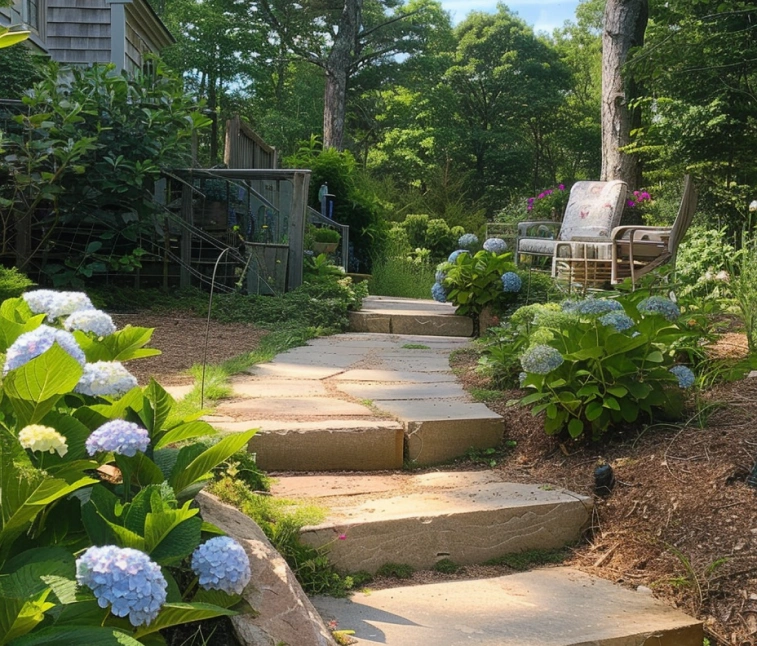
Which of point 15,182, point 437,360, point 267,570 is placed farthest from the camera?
point 15,182

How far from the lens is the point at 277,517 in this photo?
1842 mm

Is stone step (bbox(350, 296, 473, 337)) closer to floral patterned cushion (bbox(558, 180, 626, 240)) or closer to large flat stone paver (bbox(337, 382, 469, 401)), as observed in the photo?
large flat stone paver (bbox(337, 382, 469, 401))

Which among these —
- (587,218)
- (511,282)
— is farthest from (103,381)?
(587,218)

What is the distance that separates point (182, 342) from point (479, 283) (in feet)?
6.54

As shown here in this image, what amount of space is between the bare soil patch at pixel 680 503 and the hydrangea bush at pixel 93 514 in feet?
3.90

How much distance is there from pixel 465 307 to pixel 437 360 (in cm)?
122

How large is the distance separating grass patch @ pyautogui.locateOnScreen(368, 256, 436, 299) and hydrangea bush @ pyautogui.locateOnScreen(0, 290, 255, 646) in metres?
7.31

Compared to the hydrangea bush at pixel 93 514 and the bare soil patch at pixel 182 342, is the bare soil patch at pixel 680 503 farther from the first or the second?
the bare soil patch at pixel 182 342

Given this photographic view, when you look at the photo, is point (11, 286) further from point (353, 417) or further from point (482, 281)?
point (482, 281)

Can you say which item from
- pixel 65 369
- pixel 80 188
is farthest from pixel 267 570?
pixel 80 188

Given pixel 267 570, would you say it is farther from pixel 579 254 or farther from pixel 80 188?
pixel 579 254

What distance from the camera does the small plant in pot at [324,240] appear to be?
7590 millimetres

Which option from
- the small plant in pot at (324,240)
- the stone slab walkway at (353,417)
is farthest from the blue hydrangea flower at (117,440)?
the small plant in pot at (324,240)

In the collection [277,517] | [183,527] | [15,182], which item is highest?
[15,182]
